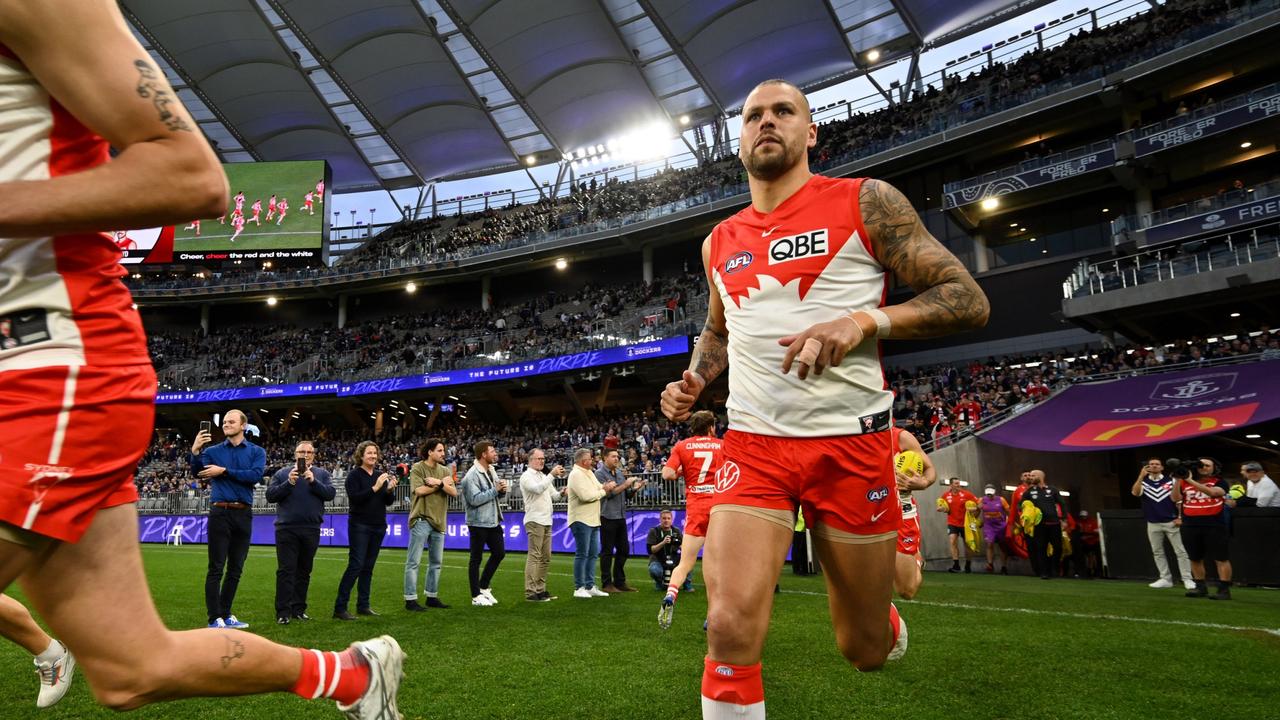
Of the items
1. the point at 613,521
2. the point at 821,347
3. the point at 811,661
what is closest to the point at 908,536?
the point at 811,661

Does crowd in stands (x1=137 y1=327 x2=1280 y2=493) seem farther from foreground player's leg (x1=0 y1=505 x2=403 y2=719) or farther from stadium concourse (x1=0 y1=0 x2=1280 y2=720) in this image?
foreground player's leg (x1=0 y1=505 x2=403 y2=719)

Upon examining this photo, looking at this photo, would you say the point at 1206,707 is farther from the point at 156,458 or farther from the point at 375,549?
the point at 156,458

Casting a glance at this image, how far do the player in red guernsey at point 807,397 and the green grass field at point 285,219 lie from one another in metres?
40.7

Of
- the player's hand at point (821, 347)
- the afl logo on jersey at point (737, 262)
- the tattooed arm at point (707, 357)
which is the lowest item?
the player's hand at point (821, 347)

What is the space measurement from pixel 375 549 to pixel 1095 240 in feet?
96.5

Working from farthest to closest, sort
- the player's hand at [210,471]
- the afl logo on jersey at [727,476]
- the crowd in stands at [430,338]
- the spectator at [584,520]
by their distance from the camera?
the crowd in stands at [430,338], the spectator at [584,520], the player's hand at [210,471], the afl logo on jersey at [727,476]

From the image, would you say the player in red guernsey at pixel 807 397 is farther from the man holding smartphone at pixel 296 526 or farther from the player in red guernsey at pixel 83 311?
the man holding smartphone at pixel 296 526

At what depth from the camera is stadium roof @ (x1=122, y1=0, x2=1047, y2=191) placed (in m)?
33.0

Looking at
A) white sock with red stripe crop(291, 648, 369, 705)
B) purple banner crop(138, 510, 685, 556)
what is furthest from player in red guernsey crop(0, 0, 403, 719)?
purple banner crop(138, 510, 685, 556)

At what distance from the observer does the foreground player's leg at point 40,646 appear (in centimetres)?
314

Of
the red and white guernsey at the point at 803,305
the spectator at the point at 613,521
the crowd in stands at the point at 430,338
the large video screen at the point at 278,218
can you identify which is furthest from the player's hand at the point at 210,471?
the large video screen at the point at 278,218

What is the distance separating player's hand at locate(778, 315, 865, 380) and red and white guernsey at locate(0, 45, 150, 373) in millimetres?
1687

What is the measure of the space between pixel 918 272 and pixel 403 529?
22.1 m

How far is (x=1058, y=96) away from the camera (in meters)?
26.7
